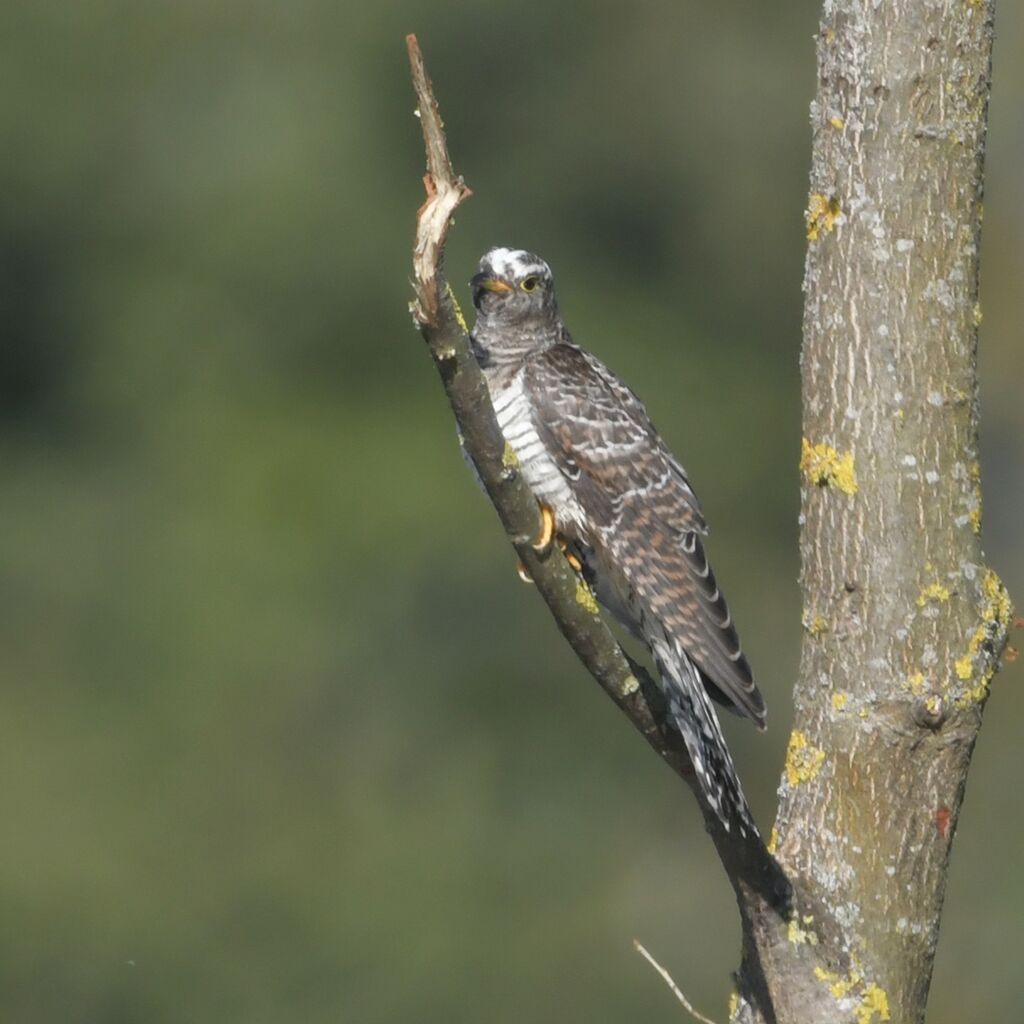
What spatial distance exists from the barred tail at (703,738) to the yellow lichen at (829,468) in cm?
60

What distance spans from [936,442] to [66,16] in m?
11.1

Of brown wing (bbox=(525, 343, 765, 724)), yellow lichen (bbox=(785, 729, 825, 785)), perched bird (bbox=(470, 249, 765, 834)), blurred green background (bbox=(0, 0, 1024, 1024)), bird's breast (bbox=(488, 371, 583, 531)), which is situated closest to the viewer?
yellow lichen (bbox=(785, 729, 825, 785))

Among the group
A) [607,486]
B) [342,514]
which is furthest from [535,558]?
[342,514]

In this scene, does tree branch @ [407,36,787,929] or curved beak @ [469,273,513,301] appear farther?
curved beak @ [469,273,513,301]

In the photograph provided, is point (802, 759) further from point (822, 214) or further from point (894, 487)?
point (822, 214)

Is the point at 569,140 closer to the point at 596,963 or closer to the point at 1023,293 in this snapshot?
the point at 1023,293

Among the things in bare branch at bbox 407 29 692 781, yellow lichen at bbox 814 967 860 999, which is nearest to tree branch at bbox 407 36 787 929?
bare branch at bbox 407 29 692 781

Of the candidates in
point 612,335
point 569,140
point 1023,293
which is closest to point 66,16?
point 569,140

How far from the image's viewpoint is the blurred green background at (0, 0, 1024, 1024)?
38.7 ft

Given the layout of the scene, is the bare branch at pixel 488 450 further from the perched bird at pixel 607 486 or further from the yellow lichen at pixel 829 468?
the yellow lichen at pixel 829 468

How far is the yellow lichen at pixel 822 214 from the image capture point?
3.52 metres

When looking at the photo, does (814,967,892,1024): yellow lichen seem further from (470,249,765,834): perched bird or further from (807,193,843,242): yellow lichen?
(807,193,843,242): yellow lichen

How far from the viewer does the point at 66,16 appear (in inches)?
519

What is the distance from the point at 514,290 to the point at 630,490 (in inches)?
34.8
